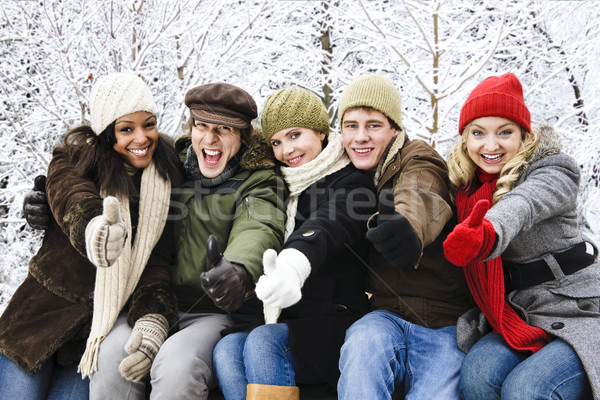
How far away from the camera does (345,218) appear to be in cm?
213

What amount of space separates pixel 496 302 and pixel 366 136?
930 millimetres

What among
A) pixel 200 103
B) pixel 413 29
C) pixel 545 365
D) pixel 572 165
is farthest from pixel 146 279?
pixel 413 29

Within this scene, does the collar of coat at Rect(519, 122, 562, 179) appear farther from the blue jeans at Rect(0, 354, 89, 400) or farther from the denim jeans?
the blue jeans at Rect(0, 354, 89, 400)

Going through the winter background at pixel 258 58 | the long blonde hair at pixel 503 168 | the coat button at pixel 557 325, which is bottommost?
the coat button at pixel 557 325

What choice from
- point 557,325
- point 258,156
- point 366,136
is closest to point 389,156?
point 366,136

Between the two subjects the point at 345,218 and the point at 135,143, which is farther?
the point at 135,143

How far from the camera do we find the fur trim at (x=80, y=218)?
7.06 feet

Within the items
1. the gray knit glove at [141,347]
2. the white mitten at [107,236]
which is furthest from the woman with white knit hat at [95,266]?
the white mitten at [107,236]

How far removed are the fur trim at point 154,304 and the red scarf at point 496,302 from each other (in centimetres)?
129

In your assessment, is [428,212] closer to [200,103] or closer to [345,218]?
[345,218]

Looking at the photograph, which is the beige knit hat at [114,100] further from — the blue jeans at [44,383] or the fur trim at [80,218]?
the blue jeans at [44,383]

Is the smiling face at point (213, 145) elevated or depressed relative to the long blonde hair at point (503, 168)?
elevated

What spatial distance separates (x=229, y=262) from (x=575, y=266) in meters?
1.34

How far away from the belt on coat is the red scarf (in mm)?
90
